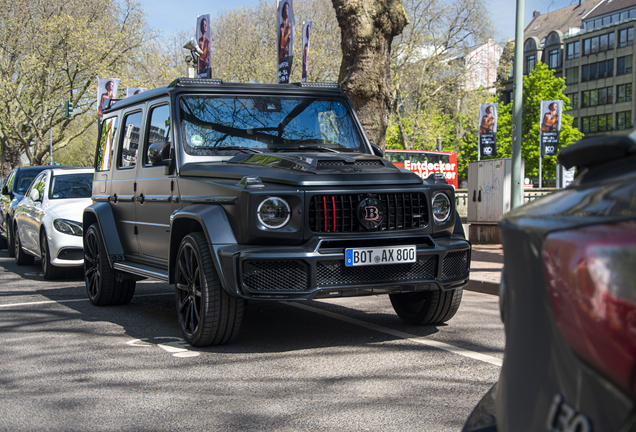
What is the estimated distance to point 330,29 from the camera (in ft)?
154

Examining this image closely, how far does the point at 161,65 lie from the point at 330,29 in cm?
1160

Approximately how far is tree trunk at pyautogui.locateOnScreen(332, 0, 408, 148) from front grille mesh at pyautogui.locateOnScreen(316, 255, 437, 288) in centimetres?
680

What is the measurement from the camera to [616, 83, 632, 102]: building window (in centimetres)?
7338

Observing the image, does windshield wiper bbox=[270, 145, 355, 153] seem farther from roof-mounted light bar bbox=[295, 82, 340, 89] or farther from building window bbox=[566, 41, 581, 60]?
building window bbox=[566, 41, 581, 60]

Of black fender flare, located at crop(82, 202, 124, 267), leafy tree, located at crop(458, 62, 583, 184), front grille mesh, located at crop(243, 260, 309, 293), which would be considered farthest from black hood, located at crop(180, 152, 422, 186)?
leafy tree, located at crop(458, 62, 583, 184)

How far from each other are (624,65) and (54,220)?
249ft

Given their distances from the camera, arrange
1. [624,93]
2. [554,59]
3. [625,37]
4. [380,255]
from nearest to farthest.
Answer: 1. [380,255]
2. [624,93]
3. [625,37]
4. [554,59]

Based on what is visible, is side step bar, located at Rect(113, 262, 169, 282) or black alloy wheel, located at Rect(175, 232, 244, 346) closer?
black alloy wheel, located at Rect(175, 232, 244, 346)

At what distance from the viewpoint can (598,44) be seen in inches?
3100

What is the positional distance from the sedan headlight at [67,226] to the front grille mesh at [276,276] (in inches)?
238

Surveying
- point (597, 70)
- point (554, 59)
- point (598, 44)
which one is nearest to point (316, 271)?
point (597, 70)

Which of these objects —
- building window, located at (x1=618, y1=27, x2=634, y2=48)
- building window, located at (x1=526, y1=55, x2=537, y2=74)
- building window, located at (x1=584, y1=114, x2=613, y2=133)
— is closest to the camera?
building window, located at (x1=618, y1=27, x2=634, y2=48)

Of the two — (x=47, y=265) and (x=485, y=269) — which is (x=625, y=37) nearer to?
(x=485, y=269)

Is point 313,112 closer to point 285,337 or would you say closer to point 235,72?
point 285,337
